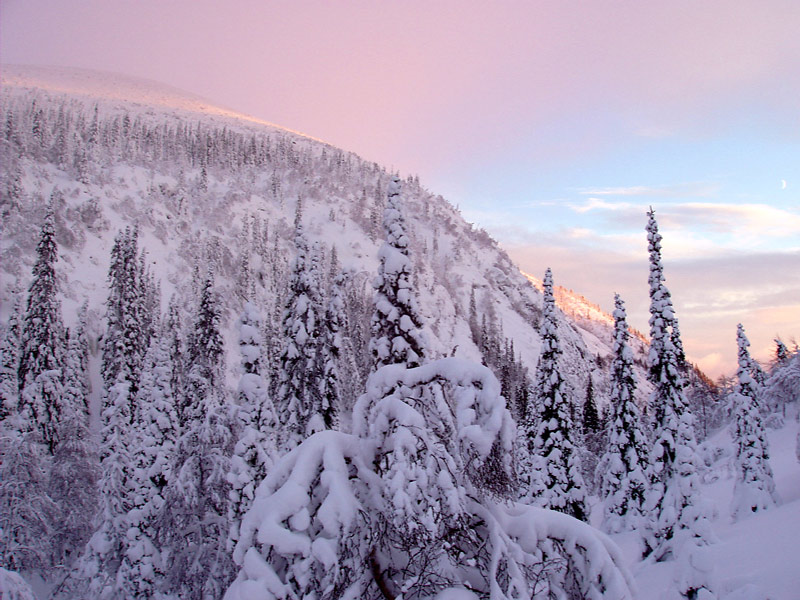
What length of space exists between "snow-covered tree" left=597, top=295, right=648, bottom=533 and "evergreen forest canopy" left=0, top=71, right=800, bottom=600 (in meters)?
0.14

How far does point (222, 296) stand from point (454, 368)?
81121 mm

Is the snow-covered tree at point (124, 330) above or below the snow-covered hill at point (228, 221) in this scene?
below

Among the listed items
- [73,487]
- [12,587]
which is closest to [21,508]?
[12,587]

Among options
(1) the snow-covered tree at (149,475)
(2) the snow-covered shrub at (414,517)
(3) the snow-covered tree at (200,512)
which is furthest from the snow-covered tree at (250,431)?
(2) the snow-covered shrub at (414,517)

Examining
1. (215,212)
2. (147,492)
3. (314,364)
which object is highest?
(215,212)

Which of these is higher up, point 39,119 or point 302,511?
point 39,119

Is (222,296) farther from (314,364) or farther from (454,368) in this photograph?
(454,368)

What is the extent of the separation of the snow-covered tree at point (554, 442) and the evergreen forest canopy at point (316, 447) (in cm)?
11

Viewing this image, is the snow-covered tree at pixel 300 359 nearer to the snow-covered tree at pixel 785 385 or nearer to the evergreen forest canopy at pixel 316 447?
the evergreen forest canopy at pixel 316 447

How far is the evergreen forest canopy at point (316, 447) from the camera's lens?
12.1ft

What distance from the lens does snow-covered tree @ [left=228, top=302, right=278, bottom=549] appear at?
15477 mm

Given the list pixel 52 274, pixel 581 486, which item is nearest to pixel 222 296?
pixel 52 274

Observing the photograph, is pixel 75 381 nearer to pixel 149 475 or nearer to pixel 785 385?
pixel 149 475

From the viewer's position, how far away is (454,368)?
4125 mm
